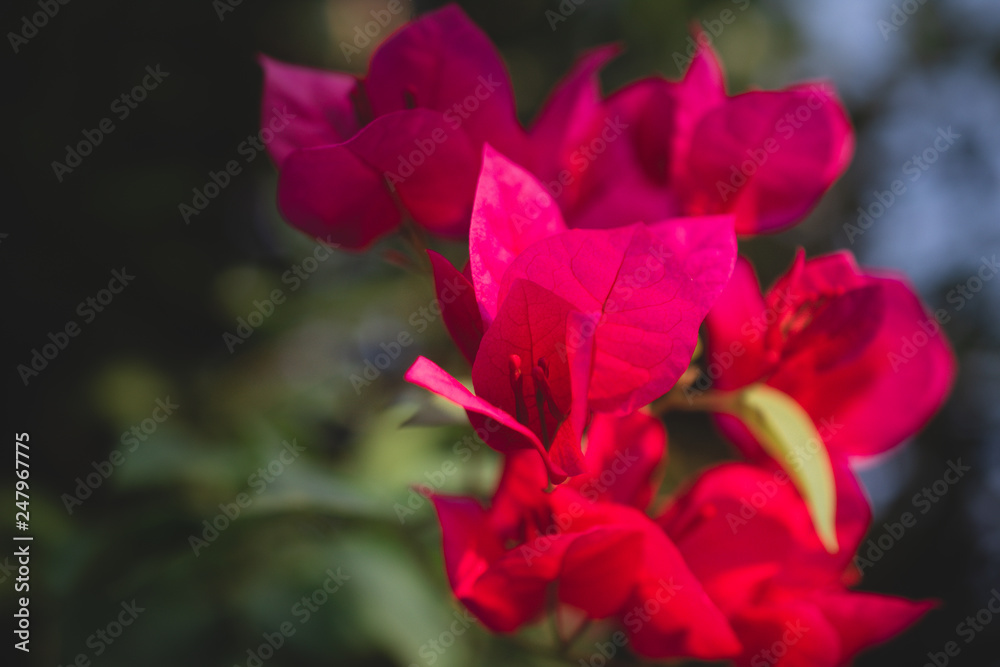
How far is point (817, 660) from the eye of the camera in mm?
469

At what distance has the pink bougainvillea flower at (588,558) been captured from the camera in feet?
1.37

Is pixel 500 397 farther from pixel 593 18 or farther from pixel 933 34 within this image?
pixel 933 34

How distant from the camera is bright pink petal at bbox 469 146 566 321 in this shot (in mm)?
368

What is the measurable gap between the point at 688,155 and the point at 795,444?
215 millimetres

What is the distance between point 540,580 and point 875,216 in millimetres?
1111

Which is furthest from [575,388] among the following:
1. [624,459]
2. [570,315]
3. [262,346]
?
[262,346]

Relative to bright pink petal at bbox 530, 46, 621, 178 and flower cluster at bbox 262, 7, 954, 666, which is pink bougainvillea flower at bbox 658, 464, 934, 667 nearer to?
flower cluster at bbox 262, 7, 954, 666

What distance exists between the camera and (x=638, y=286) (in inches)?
14.3

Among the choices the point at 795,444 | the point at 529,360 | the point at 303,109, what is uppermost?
the point at 303,109

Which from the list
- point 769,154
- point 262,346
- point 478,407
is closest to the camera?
point 478,407

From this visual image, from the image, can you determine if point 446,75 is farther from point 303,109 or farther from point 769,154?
point 769,154

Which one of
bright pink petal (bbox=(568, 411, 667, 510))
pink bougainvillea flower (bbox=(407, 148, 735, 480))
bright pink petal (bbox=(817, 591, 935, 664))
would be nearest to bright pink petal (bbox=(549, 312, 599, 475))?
pink bougainvillea flower (bbox=(407, 148, 735, 480))

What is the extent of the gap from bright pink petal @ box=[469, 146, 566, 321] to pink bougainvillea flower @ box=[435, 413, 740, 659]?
0.40ft

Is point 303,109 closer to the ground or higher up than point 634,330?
higher up
